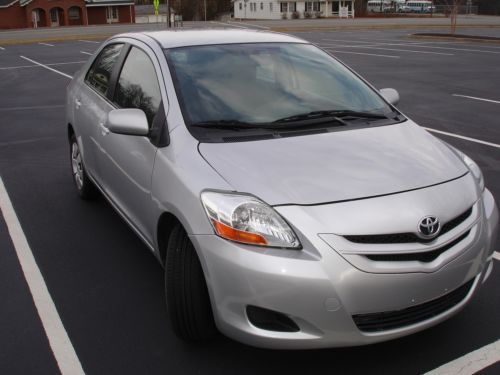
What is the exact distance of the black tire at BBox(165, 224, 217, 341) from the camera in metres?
3.02

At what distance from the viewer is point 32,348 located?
131 inches

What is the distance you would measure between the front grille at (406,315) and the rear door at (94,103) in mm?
2693

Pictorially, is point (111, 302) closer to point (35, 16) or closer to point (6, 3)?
point (6, 3)

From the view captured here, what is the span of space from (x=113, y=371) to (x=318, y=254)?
1.29 m

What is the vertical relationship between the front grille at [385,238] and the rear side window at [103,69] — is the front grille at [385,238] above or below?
below

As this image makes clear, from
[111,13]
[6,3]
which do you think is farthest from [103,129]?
[111,13]

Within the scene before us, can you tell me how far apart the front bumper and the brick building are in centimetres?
6014

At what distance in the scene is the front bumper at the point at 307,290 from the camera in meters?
2.67

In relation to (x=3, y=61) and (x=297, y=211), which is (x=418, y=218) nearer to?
(x=297, y=211)

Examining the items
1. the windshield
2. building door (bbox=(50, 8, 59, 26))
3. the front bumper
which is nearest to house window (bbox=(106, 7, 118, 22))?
building door (bbox=(50, 8, 59, 26))

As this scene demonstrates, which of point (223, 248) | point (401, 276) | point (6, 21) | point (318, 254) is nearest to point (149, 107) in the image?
point (223, 248)

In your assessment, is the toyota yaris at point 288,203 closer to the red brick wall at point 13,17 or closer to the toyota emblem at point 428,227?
the toyota emblem at point 428,227

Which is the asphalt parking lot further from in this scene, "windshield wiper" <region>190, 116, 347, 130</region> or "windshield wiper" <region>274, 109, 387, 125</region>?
"windshield wiper" <region>274, 109, 387, 125</region>

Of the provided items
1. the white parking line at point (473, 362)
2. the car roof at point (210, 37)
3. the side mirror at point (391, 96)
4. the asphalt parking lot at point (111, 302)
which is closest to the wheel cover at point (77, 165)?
the asphalt parking lot at point (111, 302)
